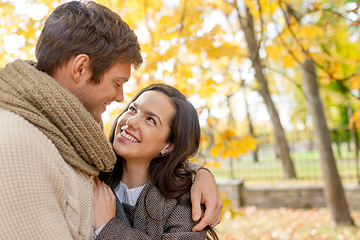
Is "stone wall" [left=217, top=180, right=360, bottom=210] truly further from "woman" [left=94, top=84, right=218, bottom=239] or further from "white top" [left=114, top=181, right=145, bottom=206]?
"white top" [left=114, top=181, right=145, bottom=206]

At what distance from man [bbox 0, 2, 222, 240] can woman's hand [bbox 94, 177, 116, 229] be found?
0.25 ft

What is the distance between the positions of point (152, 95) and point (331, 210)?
15.2 ft

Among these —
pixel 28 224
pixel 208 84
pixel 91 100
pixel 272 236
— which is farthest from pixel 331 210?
pixel 28 224

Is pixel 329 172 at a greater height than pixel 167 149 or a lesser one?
lesser

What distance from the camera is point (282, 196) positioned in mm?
7270

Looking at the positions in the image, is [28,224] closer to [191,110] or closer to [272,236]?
[191,110]

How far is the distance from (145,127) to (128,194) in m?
0.40

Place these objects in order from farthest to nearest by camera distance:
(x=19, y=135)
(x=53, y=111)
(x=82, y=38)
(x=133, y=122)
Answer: (x=133, y=122)
(x=82, y=38)
(x=53, y=111)
(x=19, y=135)

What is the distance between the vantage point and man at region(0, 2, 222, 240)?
3.23 feet

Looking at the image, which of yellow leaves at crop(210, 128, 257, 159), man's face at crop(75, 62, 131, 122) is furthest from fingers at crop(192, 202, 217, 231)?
yellow leaves at crop(210, 128, 257, 159)

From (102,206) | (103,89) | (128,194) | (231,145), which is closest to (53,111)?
(103,89)

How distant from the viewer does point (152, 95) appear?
2.09 metres

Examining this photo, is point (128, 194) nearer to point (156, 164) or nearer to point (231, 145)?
point (156, 164)

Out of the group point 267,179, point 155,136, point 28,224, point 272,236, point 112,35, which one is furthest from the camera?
point 267,179
